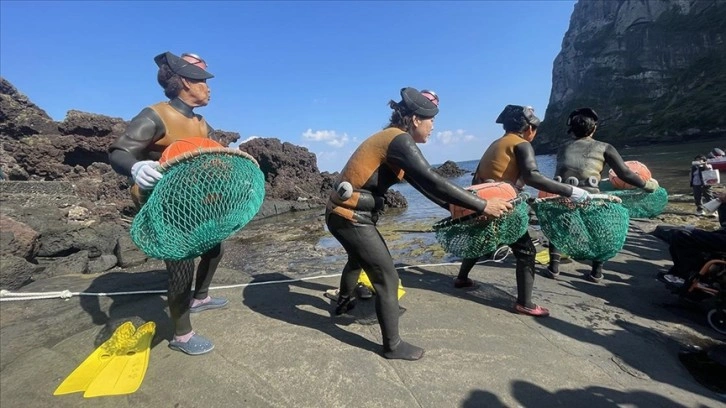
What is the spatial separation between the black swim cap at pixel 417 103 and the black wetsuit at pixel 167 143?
6.18 ft

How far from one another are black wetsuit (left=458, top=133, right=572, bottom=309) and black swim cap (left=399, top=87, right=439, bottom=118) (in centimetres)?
132

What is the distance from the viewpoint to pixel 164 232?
2441mm

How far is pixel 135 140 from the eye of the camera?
2.79 m

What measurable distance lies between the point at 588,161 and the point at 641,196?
117cm

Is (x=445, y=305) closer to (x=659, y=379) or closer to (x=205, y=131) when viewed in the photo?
(x=659, y=379)

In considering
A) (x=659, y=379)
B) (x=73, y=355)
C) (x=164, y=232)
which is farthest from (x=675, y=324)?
(x=73, y=355)

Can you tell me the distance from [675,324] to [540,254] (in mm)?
2748

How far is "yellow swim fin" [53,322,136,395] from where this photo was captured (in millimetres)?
2633

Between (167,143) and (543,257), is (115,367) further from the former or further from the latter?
(543,257)

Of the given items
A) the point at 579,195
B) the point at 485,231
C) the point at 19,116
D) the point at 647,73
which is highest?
the point at 647,73

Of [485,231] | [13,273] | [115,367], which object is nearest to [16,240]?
[13,273]

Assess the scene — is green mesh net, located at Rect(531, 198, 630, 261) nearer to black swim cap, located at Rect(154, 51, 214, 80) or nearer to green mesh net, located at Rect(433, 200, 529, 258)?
green mesh net, located at Rect(433, 200, 529, 258)

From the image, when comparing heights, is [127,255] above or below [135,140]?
below

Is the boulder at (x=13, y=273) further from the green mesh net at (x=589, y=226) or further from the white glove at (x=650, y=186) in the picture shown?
the white glove at (x=650, y=186)
